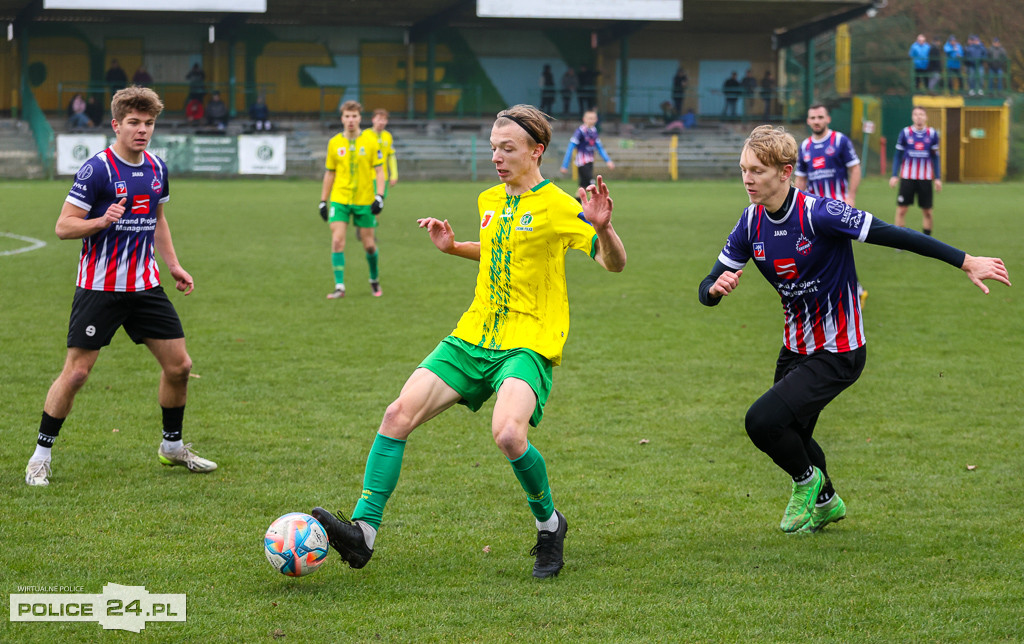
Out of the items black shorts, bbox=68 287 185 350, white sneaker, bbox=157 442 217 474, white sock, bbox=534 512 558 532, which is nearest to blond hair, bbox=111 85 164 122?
black shorts, bbox=68 287 185 350

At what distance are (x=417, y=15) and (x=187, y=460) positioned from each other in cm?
3994

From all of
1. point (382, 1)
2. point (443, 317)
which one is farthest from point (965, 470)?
point (382, 1)

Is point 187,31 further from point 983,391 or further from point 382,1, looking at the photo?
point 983,391

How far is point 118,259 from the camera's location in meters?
5.98

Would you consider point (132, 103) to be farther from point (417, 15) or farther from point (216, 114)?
point (417, 15)

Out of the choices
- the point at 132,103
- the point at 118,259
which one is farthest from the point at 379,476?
the point at 132,103

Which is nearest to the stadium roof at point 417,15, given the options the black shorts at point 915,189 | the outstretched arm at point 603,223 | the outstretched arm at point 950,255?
the black shorts at point 915,189

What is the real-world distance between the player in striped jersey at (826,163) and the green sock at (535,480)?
8.33m

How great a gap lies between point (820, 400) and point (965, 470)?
1.74m

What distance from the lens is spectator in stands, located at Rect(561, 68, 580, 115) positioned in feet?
143

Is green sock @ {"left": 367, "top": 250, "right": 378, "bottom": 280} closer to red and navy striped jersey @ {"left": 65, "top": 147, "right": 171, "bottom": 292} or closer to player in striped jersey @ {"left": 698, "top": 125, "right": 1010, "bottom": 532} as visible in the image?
red and navy striped jersey @ {"left": 65, "top": 147, "right": 171, "bottom": 292}

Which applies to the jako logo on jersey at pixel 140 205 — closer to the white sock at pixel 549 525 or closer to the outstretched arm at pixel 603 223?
the outstretched arm at pixel 603 223

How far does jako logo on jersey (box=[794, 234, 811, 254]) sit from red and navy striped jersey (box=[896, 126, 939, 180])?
14.1 m

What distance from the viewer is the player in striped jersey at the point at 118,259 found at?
580 centimetres
